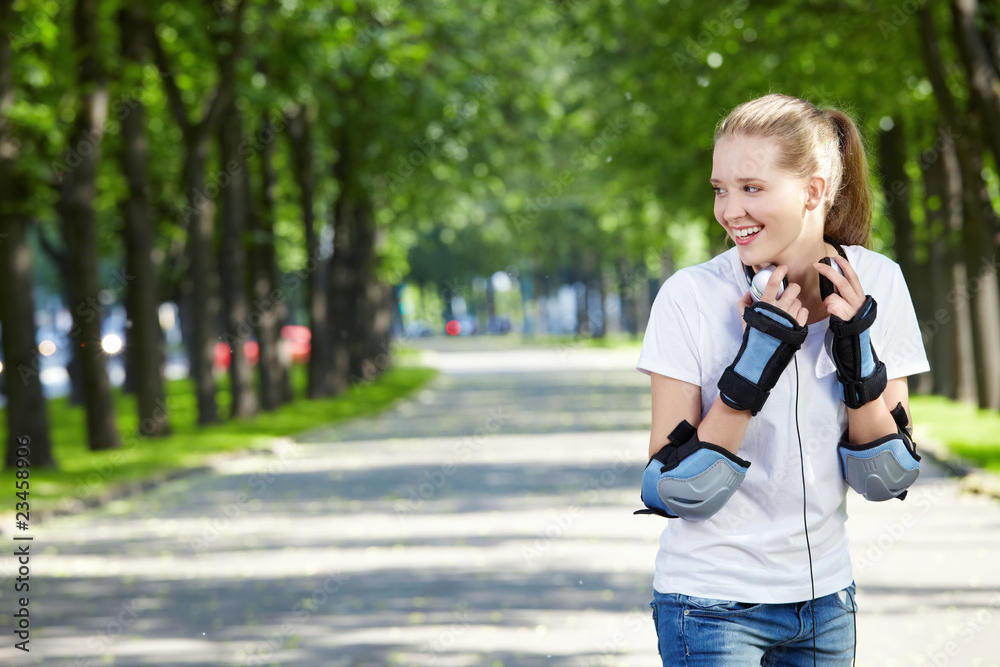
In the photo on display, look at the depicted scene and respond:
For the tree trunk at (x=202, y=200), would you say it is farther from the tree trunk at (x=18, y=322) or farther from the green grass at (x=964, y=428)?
the green grass at (x=964, y=428)

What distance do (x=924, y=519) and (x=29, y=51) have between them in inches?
514

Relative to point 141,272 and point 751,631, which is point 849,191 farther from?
point 141,272

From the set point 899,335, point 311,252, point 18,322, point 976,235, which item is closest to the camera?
point 899,335

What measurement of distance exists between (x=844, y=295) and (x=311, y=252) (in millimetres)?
25042

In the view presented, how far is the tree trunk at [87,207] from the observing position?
16703mm

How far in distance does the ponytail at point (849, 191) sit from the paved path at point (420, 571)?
4019mm

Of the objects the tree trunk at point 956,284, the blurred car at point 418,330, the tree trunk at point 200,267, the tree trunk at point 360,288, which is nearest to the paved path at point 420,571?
the tree trunk at point 200,267

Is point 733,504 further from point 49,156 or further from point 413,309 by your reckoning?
point 413,309

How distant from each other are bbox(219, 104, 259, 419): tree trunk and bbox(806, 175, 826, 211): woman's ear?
20.1 meters

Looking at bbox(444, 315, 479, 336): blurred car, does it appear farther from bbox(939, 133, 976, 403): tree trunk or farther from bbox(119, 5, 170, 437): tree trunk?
bbox(119, 5, 170, 437): tree trunk

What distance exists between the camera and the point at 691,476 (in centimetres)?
239

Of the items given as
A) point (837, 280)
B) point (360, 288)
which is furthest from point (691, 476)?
point (360, 288)

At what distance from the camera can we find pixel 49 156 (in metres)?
20.9

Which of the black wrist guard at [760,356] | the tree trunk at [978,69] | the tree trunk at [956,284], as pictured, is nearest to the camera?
the black wrist guard at [760,356]
